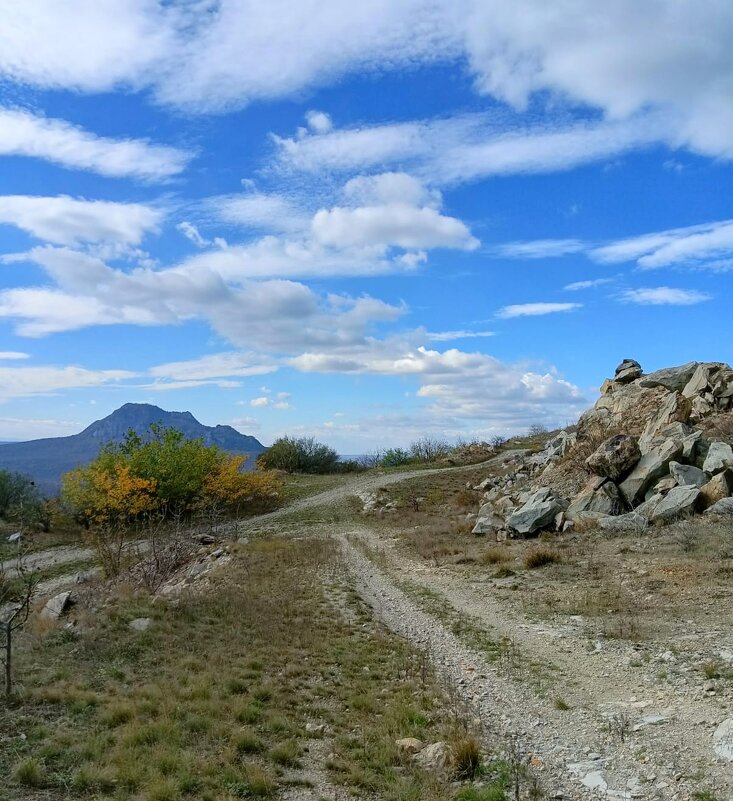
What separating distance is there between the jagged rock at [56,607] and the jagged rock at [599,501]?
588 inches

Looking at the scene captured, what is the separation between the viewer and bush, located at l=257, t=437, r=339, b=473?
2238 inches

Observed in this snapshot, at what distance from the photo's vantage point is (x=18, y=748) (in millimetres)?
7094

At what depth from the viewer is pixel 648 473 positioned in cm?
2142

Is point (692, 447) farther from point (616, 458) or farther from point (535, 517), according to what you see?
point (535, 517)

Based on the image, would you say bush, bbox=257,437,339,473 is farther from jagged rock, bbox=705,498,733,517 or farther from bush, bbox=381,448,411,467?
jagged rock, bbox=705,498,733,517

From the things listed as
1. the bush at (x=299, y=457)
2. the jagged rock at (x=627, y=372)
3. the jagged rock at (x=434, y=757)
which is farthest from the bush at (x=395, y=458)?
the jagged rock at (x=434, y=757)

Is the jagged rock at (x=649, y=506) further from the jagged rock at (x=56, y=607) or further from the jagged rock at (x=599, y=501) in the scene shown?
the jagged rock at (x=56, y=607)

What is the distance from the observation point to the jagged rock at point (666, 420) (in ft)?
78.1

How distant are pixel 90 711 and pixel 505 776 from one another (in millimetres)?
5277

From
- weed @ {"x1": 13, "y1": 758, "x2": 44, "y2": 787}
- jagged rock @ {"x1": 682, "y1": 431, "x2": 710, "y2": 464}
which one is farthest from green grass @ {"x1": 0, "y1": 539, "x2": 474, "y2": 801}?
jagged rock @ {"x1": 682, "y1": 431, "x2": 710, "y2": 464}

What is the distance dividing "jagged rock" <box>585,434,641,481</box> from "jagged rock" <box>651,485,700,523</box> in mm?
2818

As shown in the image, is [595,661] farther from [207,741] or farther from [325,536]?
[325,536]

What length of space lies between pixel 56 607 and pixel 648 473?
58.7ft

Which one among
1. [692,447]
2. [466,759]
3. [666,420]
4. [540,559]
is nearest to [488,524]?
[540,559]
